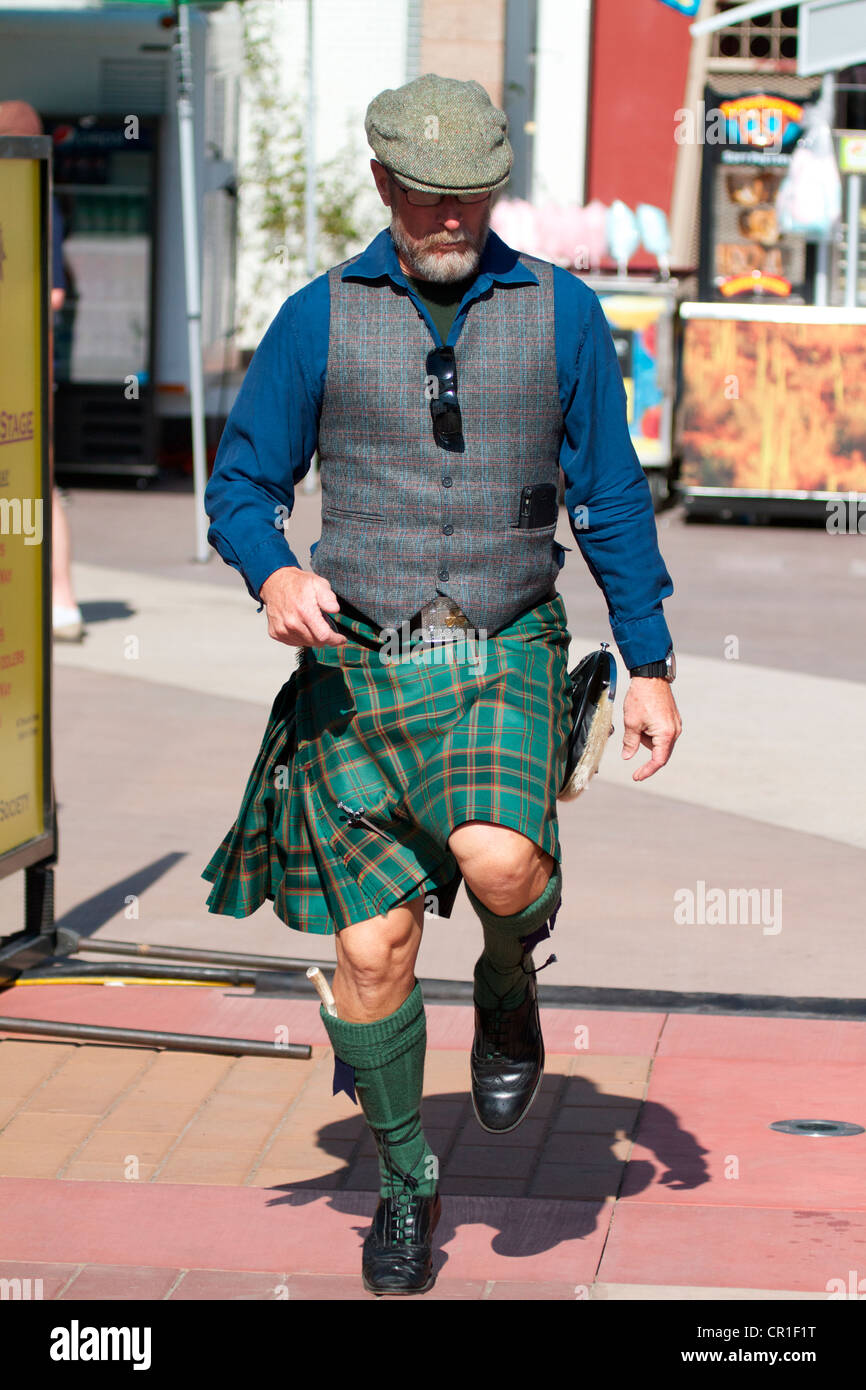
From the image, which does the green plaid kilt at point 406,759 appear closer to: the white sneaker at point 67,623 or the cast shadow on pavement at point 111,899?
the cast shadow on pavement at point 111,899

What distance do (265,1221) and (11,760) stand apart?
1.66 m

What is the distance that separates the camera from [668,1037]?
4531mm

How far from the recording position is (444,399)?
320 centimetres

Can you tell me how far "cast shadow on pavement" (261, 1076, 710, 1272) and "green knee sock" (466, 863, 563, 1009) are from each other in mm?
389

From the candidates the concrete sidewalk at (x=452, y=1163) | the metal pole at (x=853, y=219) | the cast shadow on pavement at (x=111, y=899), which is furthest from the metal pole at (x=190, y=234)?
the concrete sidewalk at (x=452, y=1163)

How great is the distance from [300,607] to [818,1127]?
1.70 m

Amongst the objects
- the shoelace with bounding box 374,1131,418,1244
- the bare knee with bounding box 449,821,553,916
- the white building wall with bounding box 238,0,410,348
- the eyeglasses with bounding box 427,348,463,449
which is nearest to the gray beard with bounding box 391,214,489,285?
the eyeglasses with bounding box 427,348,463,449

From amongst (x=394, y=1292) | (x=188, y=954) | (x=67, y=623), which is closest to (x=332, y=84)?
(x=67, y=623)

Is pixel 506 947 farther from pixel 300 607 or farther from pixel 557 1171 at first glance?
pixel 300 607

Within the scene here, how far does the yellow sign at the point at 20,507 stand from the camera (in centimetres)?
472

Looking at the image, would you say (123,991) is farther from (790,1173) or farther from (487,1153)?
(790,1173)

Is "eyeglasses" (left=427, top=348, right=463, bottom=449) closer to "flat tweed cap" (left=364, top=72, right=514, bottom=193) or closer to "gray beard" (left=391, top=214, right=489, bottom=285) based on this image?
"gray beard" (left=391, top=214, right=489, bottom=285)

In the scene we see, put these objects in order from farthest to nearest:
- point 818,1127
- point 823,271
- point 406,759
Result: 1. point 823,271
2. point 818,1127
3. point 406,759

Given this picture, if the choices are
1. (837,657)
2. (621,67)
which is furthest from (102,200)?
(837,657)
